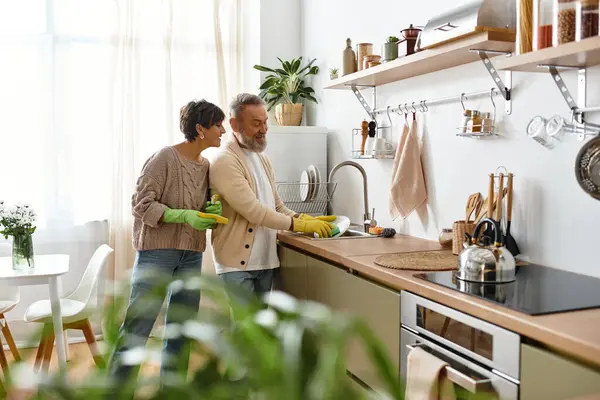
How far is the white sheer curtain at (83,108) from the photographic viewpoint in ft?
12.9

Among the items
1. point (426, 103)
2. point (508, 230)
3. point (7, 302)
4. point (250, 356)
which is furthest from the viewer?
point (7, 302)

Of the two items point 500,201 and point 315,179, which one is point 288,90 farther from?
point 500,201

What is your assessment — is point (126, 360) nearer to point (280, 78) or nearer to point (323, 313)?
point (323, 313)

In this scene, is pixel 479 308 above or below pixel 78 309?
above

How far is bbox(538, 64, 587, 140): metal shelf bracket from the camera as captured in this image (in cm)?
199

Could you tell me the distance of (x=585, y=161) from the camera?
1842 mm

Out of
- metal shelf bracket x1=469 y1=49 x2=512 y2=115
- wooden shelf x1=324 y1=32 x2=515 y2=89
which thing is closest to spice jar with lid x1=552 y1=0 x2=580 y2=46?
wooden shelf x1=324 y1=32 x2=515 y2=89

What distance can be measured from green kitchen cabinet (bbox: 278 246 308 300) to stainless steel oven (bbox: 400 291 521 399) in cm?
90

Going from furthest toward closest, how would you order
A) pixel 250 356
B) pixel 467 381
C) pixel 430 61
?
pixel 430 61 → pixel 467 381 → pixel 250 356

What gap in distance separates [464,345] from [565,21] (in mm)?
981

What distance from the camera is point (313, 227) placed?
2.90m

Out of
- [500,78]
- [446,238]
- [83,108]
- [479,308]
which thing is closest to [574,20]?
[500,78]

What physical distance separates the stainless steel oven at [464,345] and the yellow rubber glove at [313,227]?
0.91 m

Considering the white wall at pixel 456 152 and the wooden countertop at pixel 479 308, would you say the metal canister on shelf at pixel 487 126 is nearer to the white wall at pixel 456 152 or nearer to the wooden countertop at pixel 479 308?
the white wall at pixel 456 152
